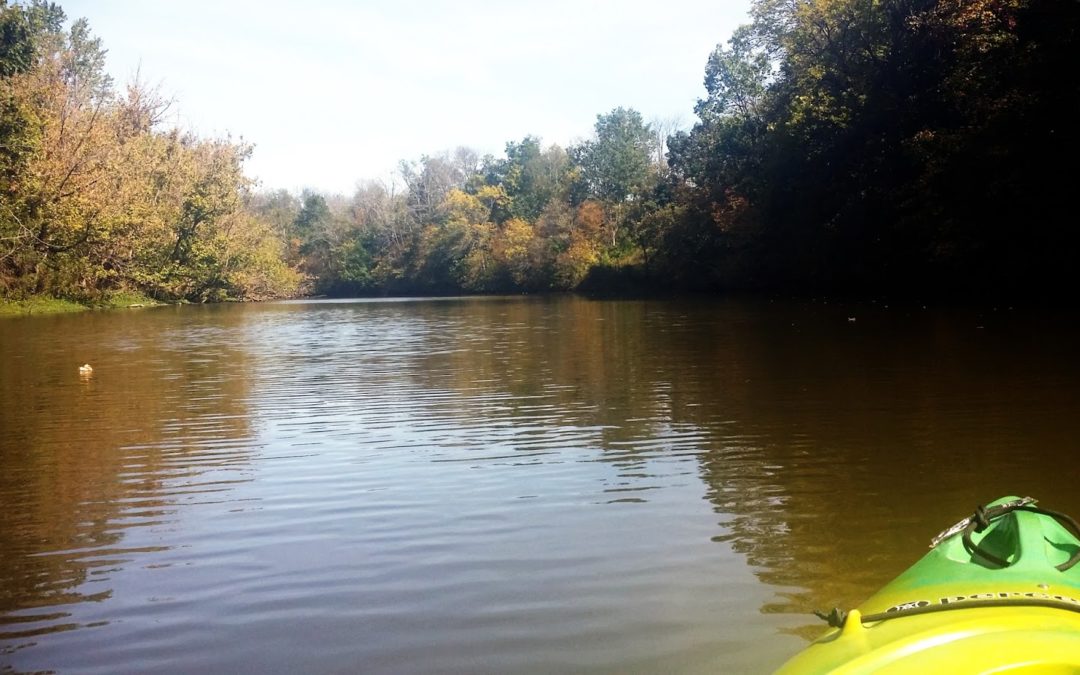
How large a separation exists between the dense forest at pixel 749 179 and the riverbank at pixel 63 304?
0.55m

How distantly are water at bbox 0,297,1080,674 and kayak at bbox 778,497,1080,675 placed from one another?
0.94m

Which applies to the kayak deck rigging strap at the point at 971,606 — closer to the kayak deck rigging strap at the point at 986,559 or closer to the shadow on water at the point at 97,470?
the kayak deck rigging strap at the point at 986,559


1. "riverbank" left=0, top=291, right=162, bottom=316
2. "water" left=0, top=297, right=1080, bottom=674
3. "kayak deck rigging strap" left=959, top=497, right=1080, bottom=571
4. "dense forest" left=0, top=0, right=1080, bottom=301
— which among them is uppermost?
"dense forest" left=0, top=0, right=1080, bottom=301

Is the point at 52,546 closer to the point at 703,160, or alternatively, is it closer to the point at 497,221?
the point at 703,160

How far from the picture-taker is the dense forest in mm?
29203

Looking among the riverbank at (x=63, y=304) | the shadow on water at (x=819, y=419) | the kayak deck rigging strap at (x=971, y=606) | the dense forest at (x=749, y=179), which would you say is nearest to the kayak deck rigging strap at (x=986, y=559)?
the kayak deck rigging strap at (x=971, y=606)

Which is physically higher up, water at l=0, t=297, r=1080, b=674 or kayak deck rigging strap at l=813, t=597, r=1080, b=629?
kayak deck rigging strap at l=813, t=597, r=1080, b=629

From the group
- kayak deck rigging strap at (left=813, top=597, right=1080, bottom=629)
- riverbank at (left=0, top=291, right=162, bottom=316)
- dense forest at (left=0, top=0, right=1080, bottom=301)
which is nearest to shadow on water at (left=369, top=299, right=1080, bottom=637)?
kayak deck rigging strap at (left=813, top=597, right=1080, bottom=629)

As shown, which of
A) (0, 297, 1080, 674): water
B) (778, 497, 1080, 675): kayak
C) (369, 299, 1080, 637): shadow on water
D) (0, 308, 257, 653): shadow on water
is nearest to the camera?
(778, 497, 1080, 675): kayak

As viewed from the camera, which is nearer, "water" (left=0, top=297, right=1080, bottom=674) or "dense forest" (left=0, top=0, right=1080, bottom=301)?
"water" (left=0, top=297, right=1080, bottom=674)

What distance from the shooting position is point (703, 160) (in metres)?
62.4

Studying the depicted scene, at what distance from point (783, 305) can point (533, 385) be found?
84.6 ft

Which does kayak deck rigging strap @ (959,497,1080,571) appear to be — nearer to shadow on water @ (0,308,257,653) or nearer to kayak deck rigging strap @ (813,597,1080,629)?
kayak deck rigging strap @ (813,597,1080,629)

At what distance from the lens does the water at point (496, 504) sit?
4465mm
